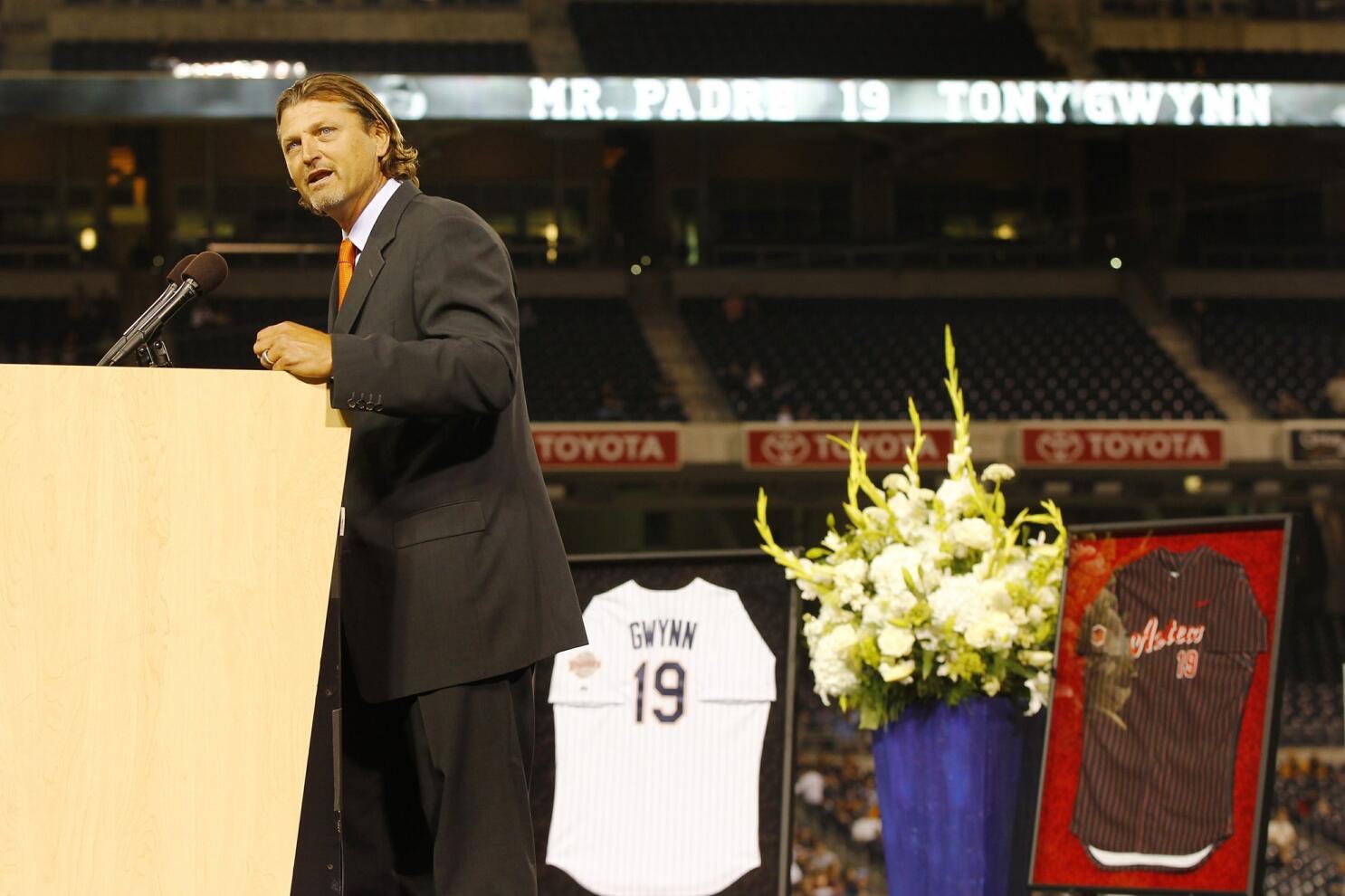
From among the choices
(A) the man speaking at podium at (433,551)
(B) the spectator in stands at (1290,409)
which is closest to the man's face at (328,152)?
(A) the man speaking at podium at (433,551)

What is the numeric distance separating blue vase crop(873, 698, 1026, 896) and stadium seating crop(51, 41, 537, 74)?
1428 centimetres

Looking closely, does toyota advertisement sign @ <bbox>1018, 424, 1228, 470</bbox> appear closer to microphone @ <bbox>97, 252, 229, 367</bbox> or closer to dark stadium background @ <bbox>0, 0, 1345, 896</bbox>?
dark stadium background @ <bbox>0, 0, 1345, 896</bbox>

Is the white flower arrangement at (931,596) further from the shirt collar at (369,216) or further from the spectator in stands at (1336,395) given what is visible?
the spectator in stands at (1336,395)

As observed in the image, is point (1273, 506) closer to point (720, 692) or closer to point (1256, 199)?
point (1256, 199)

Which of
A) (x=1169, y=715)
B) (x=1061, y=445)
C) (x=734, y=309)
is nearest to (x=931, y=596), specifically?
(x=1169, y=715)

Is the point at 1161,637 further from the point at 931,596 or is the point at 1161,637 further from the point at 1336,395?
the point at 1336,395

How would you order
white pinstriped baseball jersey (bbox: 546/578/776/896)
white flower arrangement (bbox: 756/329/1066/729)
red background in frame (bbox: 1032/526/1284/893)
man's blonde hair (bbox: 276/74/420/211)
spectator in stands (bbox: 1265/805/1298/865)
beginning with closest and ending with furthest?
man's blonde hair (bbox: 276/74/420/211) < red background in frame (bbox: 1032/526/1284/893) < white flower arrangement (bbox: 756/329/1066/729) < white pinstriped baseball jersey (bbox: 546/578/776/896) < spectator in stands (bbox: 1265/805/1298/865)

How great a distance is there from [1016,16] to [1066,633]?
16515 mm

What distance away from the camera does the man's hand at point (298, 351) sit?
70.6 inches

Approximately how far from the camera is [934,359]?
16.4 meters

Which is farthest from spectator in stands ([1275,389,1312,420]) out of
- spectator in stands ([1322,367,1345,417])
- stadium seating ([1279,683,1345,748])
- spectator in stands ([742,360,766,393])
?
spectator in stands ([742,360,766,393])

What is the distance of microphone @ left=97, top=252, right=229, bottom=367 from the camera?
6.47 ft

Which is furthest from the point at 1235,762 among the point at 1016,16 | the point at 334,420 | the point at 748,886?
the point at 1016,16

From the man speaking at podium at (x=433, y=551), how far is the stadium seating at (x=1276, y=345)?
584 inches
